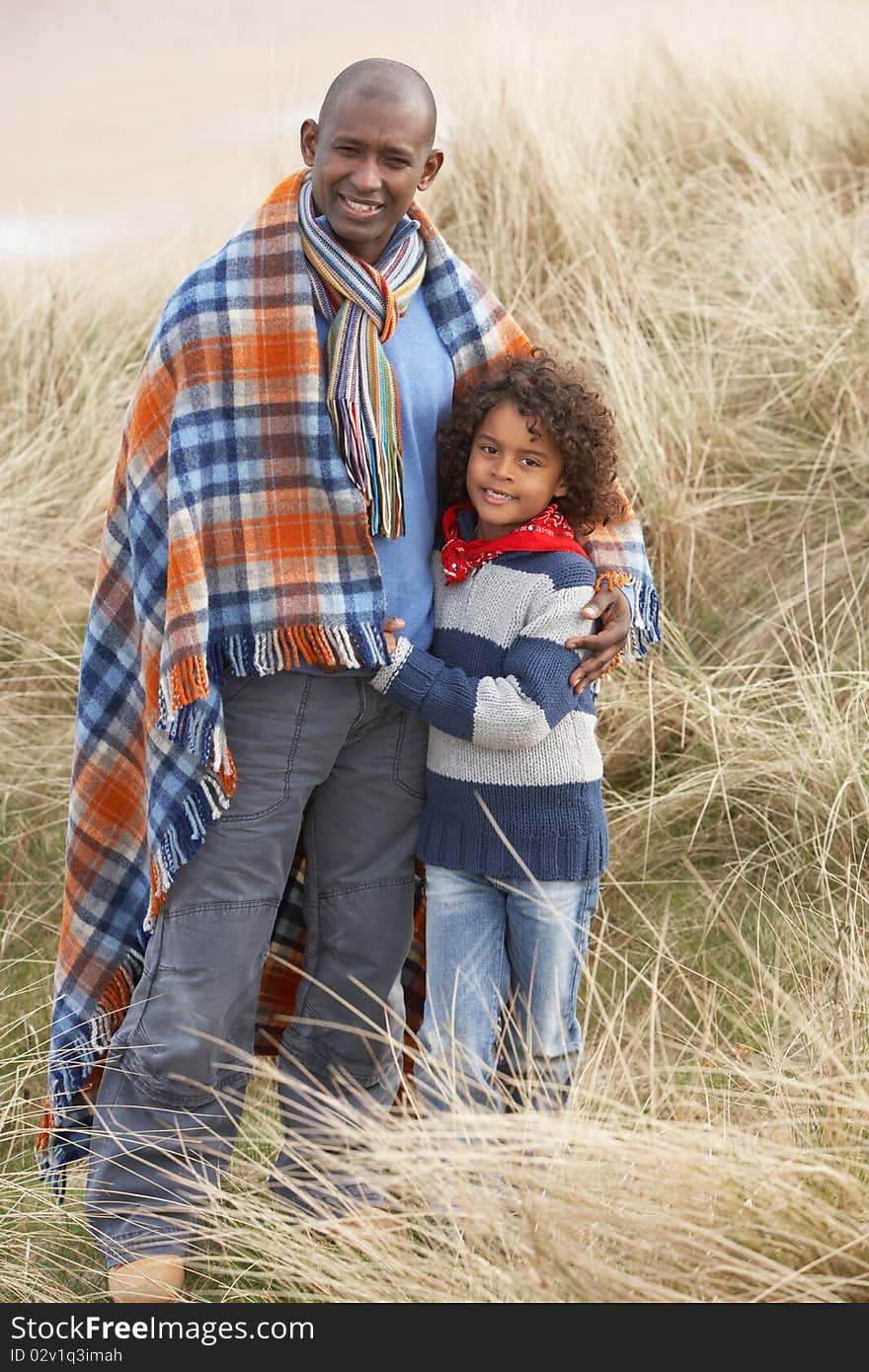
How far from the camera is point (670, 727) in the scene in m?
4.18

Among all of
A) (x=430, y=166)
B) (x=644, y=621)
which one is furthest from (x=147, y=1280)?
(x=430, y=166)

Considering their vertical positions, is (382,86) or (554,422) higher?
(382,86)

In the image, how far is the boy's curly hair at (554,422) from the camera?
262 centimetres

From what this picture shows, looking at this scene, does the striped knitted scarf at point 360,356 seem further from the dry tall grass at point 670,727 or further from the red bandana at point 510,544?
the dry tall grass at point 670,727

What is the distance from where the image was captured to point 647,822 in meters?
3.96

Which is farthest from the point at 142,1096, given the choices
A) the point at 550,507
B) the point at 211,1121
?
the point at 550,507

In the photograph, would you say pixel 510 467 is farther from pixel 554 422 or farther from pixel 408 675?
pixel 408 675

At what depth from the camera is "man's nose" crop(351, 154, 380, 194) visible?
2449 mm

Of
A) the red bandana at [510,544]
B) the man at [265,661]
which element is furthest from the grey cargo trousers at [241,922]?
the red bandana at [510,544]

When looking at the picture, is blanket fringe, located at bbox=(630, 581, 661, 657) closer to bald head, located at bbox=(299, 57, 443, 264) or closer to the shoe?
bald head, located at bbox=(299, 57, 443, 264)

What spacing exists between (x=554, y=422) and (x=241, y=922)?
1067 millimetres

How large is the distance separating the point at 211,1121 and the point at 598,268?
13.2 ft

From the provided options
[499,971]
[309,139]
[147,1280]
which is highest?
[309,139]
